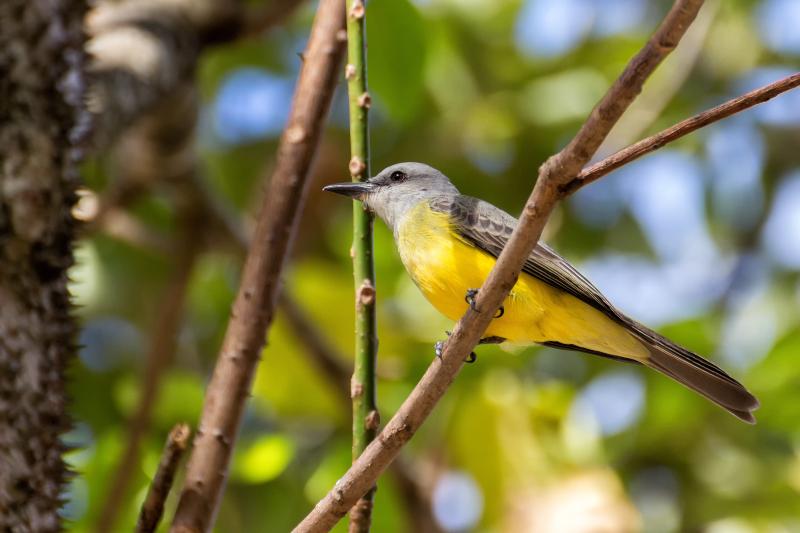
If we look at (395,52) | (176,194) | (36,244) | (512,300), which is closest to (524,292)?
(512,300)

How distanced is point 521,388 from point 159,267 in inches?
85.3

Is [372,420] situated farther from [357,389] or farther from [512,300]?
[512,300]

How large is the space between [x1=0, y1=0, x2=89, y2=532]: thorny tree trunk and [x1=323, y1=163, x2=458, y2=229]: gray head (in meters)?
1.10

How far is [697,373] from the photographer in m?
2.76

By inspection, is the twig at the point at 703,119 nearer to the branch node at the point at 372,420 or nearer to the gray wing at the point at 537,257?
the branch node at the point at 372,420

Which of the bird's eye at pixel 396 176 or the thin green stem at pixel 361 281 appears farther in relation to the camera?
the bird's eye at pixel 396 176

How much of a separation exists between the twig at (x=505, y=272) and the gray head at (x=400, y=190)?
1.62 m

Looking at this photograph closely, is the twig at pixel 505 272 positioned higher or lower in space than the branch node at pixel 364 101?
lower

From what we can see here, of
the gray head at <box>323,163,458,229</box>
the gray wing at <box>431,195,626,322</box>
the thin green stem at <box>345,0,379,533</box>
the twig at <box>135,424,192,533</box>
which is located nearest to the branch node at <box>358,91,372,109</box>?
the thin green stem at <box>345,0,379,533</box>

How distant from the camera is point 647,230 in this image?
Result: 5270 mm

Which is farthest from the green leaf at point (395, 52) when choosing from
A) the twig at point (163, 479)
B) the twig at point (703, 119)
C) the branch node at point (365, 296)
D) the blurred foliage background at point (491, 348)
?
the twig at point (703, 119)

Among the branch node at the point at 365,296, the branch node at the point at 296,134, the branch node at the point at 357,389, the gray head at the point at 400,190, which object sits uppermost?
the gray head at the point at 400,190

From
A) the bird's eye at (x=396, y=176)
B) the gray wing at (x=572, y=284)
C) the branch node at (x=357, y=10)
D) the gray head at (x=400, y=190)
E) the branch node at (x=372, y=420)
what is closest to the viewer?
the branch node at (x=372, y=420)

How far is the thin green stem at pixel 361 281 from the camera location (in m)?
1.75
